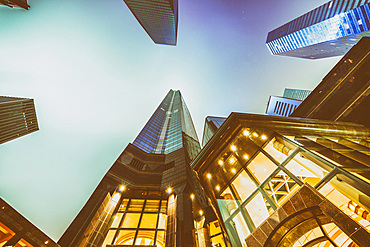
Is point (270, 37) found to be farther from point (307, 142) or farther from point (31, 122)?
point (31, 122)

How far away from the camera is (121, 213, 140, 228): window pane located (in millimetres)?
14562

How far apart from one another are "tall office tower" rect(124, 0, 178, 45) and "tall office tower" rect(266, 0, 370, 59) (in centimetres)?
7353

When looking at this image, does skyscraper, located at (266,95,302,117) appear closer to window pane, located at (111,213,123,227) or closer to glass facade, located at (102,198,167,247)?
glass facade, located at (102,198,167,247)

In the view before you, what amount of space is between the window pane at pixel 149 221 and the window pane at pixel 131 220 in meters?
0.61

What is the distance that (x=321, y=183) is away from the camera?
601 centimetres

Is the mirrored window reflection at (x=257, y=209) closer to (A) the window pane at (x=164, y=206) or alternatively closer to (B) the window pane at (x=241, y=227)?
(B) the window pane at (x=241, y=227)

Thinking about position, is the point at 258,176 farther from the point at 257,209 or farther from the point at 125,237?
the point at 125,237

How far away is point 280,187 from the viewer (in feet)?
24.6

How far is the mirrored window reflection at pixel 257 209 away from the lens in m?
7.26

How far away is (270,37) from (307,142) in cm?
13743

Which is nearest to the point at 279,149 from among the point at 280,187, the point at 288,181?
the point at 288,181

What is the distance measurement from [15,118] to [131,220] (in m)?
119

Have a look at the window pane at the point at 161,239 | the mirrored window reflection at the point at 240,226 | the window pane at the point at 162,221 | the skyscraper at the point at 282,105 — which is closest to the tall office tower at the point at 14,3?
the window pane at the point at 162,221

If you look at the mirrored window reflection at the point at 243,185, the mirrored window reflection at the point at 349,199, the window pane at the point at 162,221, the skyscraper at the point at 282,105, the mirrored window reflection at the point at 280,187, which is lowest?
the mirrored window reflection at the point at 349,199
